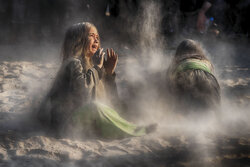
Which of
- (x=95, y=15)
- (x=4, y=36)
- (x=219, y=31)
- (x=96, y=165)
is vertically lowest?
(x=96, y=165)

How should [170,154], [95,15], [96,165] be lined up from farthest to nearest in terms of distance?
[95,15], [170,154], [96,165]

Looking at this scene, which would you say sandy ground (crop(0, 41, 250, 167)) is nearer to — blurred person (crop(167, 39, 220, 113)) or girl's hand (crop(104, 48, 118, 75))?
blurred person (crop(167, 39, 220, 113))

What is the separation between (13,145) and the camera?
294cm

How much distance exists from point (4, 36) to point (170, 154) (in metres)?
6.80

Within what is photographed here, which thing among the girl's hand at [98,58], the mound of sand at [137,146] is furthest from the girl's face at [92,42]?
the mound of sand at [137,146]

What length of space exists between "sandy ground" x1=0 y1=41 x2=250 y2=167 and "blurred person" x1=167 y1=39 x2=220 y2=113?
9.4 inches

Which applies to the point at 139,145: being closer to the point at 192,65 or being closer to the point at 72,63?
the point at 72,63

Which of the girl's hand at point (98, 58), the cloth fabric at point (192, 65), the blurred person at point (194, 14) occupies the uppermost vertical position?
the blurred person at point (194, 14)

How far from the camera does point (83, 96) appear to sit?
3.05 metres

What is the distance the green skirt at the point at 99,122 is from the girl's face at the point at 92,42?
678mm

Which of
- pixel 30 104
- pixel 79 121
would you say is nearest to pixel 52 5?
pixel 30 104

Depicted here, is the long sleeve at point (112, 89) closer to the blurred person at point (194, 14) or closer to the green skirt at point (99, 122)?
the green skirt at point (99, 122)

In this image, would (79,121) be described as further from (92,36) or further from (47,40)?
(47,40)

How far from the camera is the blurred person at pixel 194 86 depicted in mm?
3819
